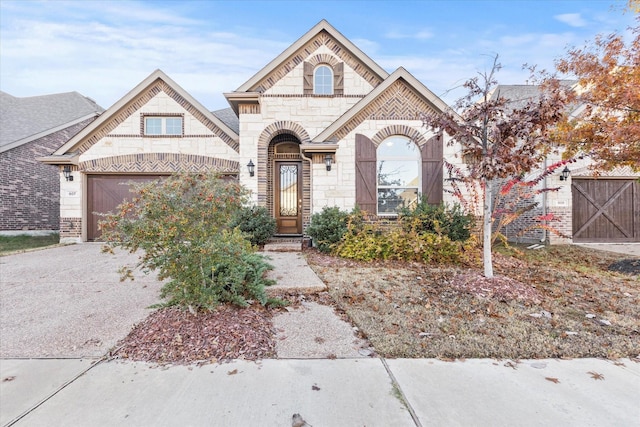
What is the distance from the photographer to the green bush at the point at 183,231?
2836 millimetres

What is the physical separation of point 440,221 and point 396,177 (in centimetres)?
184

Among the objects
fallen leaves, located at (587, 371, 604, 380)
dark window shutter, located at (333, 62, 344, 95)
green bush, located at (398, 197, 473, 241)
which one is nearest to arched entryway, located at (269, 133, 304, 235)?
dark window shutter, located at (333, 62, 344, 95)

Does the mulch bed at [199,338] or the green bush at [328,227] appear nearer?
the mulch bed at [199,338]

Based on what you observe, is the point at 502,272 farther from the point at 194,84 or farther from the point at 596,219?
the point at 194,84

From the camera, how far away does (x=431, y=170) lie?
26.8 ft

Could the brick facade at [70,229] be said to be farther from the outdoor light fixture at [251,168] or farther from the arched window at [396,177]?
the arched window at [396,177]

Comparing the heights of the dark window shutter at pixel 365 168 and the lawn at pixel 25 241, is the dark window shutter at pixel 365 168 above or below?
above

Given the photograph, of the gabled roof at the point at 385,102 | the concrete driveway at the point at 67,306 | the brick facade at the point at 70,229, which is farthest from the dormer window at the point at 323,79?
the brick facade at the point at 70,229

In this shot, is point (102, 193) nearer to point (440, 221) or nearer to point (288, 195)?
point (288, 195)

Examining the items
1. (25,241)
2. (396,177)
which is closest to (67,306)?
(396,177)

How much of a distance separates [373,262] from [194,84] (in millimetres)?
17065

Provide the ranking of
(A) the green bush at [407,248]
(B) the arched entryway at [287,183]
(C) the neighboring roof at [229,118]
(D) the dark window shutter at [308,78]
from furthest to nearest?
(C) the neighboring roof at [229,118]
(B) the arched entryway at [287,183]
(D) the dark window shutter at [308,78]
(A) the green bush at [407,248]

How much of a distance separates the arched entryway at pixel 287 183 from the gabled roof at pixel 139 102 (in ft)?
5.21

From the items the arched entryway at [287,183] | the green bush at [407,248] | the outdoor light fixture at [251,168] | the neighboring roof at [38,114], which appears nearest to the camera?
the green bush at [407,248]
